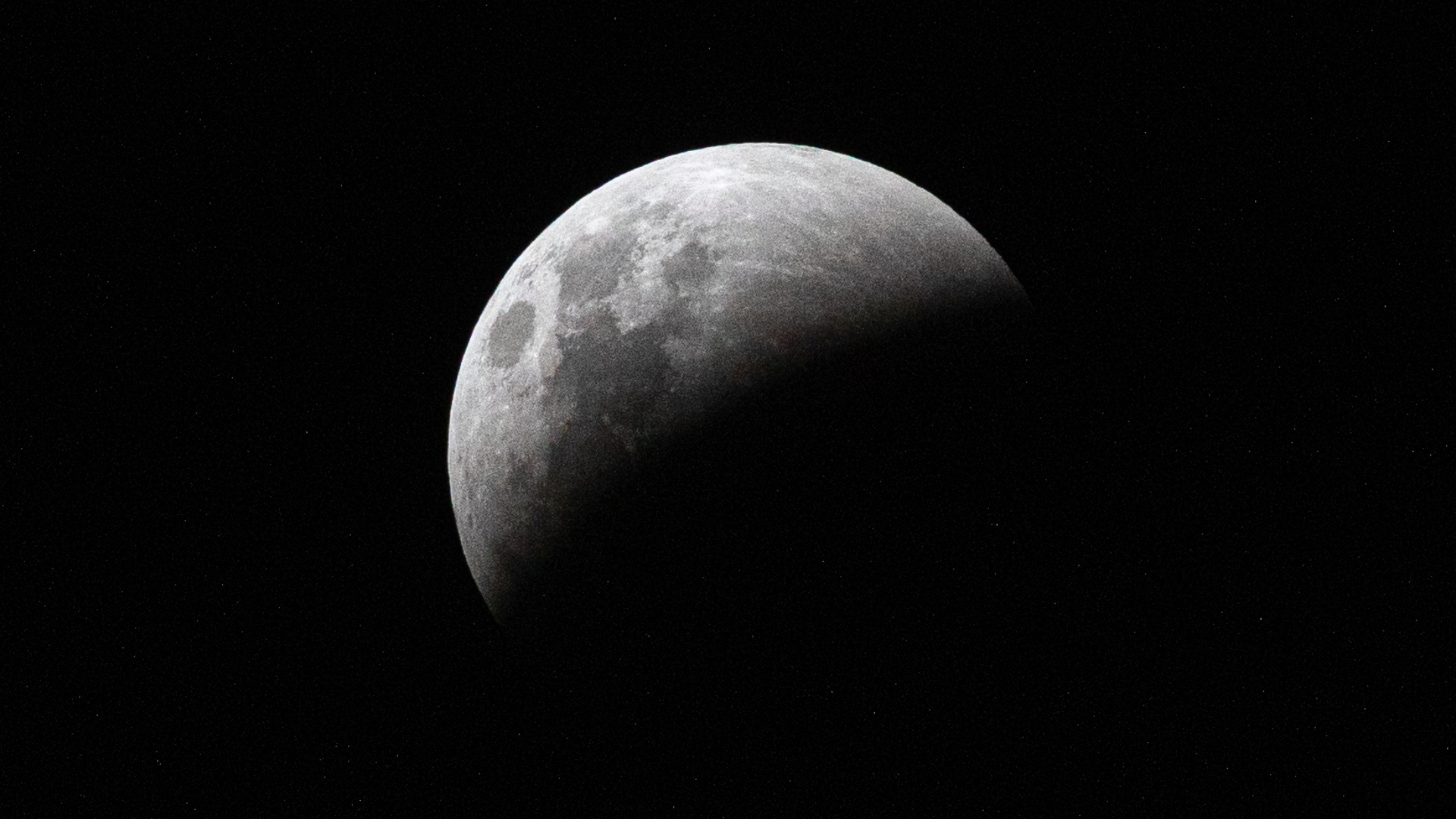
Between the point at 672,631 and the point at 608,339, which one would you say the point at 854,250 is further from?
the point at 672,631

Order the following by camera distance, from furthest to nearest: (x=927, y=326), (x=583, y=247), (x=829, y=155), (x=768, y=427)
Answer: (x=829, y=155)
(x=583, y=247)
(x=927, y=326)
(x=768, y=427)

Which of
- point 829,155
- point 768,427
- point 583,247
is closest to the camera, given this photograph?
point 768,427

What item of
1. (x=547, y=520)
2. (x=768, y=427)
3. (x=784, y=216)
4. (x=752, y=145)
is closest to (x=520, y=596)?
(x=547, y=520)

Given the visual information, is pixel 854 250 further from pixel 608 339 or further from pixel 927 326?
pixel 608 339

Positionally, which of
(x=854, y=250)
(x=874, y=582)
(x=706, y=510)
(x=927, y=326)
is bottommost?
(x=874, y=582)

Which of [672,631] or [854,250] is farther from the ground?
[854,250]

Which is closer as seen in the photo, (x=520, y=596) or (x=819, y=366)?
(x=819, y=366)
